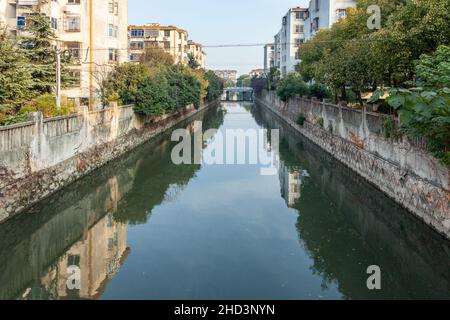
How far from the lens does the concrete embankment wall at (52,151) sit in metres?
12.5

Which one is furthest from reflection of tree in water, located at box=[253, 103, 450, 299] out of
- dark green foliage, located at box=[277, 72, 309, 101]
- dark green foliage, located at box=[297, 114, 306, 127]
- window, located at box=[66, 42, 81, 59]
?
dark green foliage, located at box=[277, 72, 309, 101]

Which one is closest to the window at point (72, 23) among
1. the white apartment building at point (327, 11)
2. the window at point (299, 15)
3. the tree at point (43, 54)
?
the tree at point (43, 54)

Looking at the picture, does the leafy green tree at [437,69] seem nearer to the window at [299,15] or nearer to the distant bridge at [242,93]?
the window at [299,15]

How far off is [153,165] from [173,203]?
7.55 metres

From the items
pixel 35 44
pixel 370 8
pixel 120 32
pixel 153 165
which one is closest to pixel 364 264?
pixel 370 8

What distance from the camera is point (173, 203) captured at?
16.4 meters

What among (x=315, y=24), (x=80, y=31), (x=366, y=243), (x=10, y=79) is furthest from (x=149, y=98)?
(x=315, y=24)

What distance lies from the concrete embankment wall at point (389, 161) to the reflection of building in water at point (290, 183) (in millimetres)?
2405

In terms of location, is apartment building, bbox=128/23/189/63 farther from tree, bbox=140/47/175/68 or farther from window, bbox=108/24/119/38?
window, bbox=108/24/119/38

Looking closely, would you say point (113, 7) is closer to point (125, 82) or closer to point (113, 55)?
point (113, 55)

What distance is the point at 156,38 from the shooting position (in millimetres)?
60812

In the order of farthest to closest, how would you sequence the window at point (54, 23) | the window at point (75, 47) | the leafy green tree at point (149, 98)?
the window at point (75, 47) < the window at point (54, 23) < the leafy green tree at point (149, 98)

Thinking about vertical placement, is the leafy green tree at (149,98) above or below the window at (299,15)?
below
